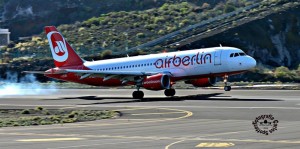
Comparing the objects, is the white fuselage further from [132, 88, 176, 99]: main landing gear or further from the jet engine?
the jet engine

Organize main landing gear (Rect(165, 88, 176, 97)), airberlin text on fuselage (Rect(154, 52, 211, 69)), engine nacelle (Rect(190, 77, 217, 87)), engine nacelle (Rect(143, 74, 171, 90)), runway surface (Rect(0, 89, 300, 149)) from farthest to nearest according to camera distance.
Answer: engine nacelle (Rect(190, 77, 217, 87)), main landing gear (Rect(165, 88, 176, 97)), airberlin text on fuselage (Rect(154, 52, 211, 69)), engine nacelle (Rect(143, 74, 171, 90)), runway surface (Rect(0, 89, 300, 149))

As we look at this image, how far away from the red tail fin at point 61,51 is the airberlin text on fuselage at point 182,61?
1057cm

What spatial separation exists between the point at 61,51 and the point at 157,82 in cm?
1472

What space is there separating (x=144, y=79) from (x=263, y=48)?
54560 millimetres

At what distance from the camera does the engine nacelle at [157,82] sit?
56906mm

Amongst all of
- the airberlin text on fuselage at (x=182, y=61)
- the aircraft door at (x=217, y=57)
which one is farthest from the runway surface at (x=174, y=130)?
the airberlin text on fuselage at (x=182, y=61)

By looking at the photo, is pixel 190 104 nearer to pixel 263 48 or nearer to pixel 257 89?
pixel 257 89

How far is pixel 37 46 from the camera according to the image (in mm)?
137250

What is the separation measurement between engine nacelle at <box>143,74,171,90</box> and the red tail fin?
39.8ft

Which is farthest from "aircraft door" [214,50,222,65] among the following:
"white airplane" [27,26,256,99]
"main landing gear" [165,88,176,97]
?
"main landing gear" [165,88,176,97]

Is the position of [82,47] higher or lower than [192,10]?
lower

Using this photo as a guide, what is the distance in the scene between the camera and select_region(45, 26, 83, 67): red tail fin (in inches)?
2675

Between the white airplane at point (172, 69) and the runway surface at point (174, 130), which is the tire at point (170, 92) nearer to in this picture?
the white airplane at point (172, 69)

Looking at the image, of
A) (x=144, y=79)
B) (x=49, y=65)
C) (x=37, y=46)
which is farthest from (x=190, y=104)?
(x=37, y=46)
